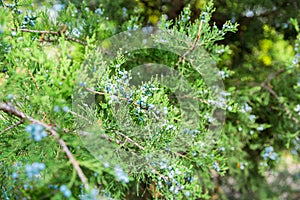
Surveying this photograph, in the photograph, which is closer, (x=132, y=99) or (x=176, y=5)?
(x=132, y=99)

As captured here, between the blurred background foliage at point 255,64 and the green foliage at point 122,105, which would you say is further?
the blurred background foliage at point 255,64

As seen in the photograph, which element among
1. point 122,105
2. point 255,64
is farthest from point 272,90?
point 122,105

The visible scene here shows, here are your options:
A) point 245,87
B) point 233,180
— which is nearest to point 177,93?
point 245,87

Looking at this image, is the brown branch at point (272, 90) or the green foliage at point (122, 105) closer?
the green foliage at point (122, 105)

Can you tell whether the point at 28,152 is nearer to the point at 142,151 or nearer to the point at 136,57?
the point at 142,151

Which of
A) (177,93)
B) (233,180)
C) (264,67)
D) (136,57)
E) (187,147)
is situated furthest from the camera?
(233,180)

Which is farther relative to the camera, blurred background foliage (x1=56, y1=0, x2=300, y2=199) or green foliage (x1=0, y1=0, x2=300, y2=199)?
blurred background foliage (x1=56, y1=0, x2=300, y2=199)

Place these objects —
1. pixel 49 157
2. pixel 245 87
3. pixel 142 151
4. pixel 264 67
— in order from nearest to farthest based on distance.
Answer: pixel 49 157, pixel 142 151, pixel 245 87, pixel 264 67

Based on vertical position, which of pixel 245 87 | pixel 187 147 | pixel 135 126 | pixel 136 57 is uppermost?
pixel 136 57

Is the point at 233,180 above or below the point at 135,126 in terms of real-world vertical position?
below

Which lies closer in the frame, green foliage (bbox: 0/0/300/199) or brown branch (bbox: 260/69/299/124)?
green foliage (bbox: 0/0/300/199)

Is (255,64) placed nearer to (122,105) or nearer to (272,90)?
(272,90)
